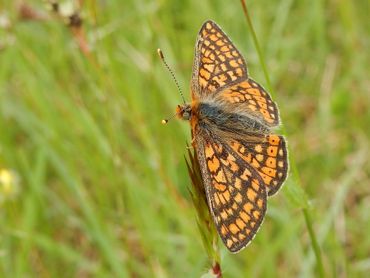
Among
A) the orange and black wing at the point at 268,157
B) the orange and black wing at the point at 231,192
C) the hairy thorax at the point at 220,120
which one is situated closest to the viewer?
the orange and black wing at the point at 231,192

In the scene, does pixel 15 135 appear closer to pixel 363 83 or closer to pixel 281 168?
pixel 363 83

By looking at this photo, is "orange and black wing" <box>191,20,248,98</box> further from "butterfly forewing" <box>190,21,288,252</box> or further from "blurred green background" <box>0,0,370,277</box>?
Result: "blurred green background" <box>0,0,370,277</box>

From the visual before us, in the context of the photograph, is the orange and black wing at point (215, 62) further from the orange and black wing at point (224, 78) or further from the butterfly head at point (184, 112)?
the butterfly head at point (184, 112)

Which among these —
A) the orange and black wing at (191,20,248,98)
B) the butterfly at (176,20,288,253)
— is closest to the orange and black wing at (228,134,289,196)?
the butterfly at (176,20,288,253)

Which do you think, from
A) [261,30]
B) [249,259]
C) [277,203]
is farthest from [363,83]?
[249,259]

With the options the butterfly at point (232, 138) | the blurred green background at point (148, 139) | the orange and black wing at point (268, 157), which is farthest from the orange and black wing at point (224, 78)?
the blurred green background at point (148, 139)

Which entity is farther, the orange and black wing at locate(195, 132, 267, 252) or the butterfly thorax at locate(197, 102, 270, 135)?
the butterfly thorax at locate(197, 102, 270, 135)
